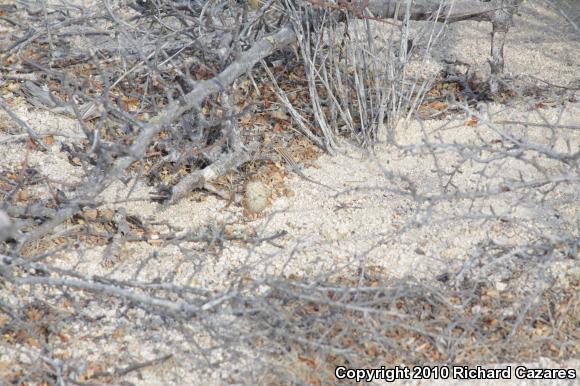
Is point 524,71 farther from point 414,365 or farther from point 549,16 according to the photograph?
point 414,365

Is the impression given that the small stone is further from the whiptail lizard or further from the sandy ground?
the whiptail lizard

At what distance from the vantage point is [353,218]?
3.69m

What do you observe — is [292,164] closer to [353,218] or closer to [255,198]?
[255,198]

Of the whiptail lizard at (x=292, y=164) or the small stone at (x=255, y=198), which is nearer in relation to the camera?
the small stone at (x=255, y=198)

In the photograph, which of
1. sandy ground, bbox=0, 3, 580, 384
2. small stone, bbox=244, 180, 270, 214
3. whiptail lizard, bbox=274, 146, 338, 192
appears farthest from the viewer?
whiptail lizard, bbox=274, 146, 338, 192

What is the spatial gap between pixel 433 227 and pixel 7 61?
2.82 meters

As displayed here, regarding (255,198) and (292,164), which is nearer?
(255,198)

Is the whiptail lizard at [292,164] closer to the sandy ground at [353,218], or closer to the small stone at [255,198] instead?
the sandy ground at [353,218]

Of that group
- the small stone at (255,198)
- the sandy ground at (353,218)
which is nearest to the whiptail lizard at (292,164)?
the sandy ground at (353,218)

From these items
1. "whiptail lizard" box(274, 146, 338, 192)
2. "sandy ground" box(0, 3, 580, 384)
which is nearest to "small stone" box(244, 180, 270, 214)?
"sandy ground" box(0, 3, 580, 384)

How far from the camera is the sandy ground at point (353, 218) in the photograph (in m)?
3.36

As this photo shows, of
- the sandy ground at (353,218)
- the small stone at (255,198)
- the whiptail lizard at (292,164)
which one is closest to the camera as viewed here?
the sandy ground at (353,218)

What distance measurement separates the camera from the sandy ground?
11.0 feet

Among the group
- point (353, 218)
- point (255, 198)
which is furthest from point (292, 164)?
point (353, 218)
